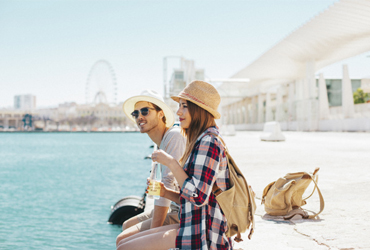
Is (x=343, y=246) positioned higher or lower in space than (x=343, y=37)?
lower

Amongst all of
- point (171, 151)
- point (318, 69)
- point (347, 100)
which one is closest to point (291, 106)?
point (318, 69)

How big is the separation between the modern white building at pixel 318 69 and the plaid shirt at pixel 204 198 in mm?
27890

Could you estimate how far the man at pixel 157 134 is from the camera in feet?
Result: 8.82

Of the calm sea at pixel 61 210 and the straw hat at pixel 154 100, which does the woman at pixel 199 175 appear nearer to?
the straw hat at pixel 154 100

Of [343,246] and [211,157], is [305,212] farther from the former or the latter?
[211,157]

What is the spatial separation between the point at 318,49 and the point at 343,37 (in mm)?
4398

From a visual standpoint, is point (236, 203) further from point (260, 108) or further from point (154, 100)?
point (260, 108)

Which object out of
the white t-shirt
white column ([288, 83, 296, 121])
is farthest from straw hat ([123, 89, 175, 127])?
white column ([288, 83, 296, 121])

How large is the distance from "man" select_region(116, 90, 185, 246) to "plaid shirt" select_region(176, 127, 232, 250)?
0.50 metres

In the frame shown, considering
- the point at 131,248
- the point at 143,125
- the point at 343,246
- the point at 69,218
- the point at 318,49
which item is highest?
the point at 318,49

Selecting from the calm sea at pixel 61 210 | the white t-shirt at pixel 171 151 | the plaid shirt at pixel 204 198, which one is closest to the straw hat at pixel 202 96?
the plaid shirt at pixel 204 198

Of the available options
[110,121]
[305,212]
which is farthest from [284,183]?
[110,121]

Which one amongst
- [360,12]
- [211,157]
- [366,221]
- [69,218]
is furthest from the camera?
[360,12]

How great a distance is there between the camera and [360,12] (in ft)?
89.6
